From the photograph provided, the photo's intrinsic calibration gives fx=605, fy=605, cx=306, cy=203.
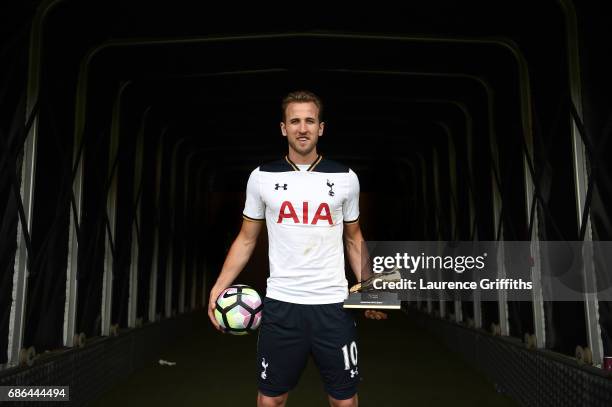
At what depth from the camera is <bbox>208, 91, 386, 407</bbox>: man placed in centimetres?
310

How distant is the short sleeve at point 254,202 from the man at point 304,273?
0.06 ft

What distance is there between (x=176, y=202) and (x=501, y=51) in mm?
6577

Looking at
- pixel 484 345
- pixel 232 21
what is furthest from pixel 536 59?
pixel 484 345

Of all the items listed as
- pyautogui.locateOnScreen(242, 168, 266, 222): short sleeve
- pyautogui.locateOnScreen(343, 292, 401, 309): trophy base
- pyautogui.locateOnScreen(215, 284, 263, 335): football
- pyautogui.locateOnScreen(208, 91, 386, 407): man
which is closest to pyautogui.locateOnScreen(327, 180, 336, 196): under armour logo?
pyautogui.locateOnScreen(208, 91, 386, 407): man

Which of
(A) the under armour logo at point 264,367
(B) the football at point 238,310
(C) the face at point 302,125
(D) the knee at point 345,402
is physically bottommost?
(D) the knee at point 345,402

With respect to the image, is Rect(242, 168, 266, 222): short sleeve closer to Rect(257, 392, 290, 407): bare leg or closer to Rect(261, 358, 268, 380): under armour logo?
Rect(261, 358, 268, 380): under armour logo

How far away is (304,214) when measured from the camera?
10.4 ft

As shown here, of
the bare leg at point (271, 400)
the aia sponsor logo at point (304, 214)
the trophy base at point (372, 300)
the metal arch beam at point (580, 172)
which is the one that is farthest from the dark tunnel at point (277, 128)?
the aia sponsor logo at point (304, 214)

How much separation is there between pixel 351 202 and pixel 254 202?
53 centimetres

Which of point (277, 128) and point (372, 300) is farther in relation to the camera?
point (277, 128)

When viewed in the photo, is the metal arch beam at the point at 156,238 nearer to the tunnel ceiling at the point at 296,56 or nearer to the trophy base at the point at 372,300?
the tunnel ceiling at the point at 296,56

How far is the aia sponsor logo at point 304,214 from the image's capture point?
315cm

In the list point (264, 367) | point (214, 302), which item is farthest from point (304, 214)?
point (264, 367)

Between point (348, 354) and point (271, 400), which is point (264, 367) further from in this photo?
point (348, 354)
